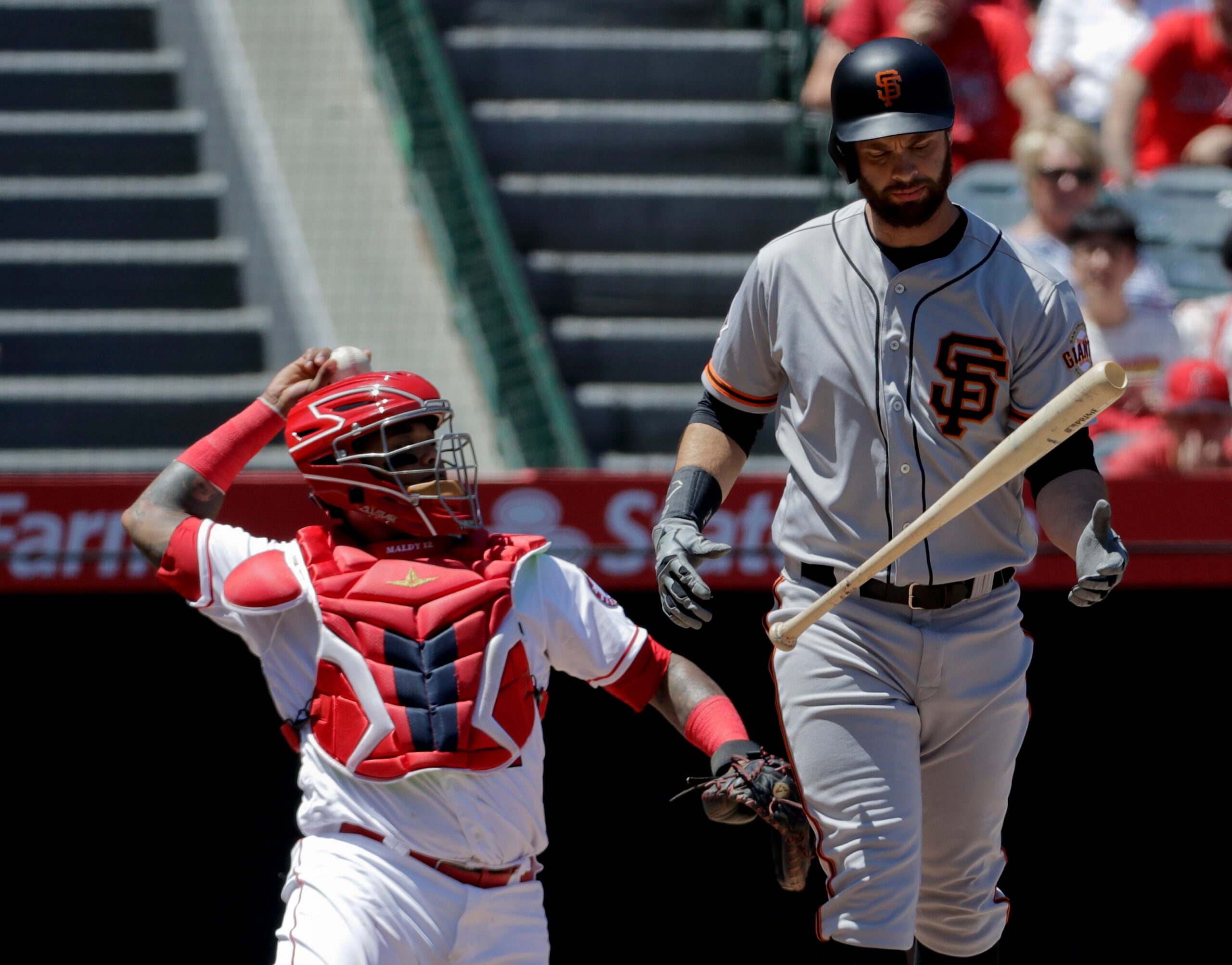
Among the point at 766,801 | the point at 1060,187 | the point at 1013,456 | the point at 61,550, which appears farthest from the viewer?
the point at 1060,187

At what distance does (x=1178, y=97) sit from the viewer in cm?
657

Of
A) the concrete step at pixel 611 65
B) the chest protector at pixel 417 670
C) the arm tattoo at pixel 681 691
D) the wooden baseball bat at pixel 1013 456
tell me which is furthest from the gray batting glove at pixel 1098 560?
the concrete step at pixel 611 65

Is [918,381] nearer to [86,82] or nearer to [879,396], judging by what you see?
[879,396]

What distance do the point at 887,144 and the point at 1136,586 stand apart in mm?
1595

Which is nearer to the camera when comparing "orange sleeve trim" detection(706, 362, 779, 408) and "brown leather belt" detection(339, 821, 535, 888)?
"brown leather belt" detection(339, 821, 535, 888)

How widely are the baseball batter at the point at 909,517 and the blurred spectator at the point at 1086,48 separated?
4.61 m

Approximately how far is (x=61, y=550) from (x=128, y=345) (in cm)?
293

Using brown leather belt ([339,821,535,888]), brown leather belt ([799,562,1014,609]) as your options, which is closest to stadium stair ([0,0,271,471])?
brown leather belt ([339,821,535,888])

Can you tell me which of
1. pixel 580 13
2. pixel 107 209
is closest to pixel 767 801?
pixel 107 209

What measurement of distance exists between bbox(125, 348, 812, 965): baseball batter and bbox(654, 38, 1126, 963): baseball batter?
5.4 inches

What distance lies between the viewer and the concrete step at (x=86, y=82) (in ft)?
23.8

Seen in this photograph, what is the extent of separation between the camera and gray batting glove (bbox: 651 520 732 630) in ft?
8.43

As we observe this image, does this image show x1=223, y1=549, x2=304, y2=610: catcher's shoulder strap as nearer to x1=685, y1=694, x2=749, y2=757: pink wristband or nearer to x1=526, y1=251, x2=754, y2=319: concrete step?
x1=685, y1=694, x2=749, y2=757: pink wristband

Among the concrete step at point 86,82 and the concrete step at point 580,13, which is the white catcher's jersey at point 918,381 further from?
the concrete step at point 86,82
